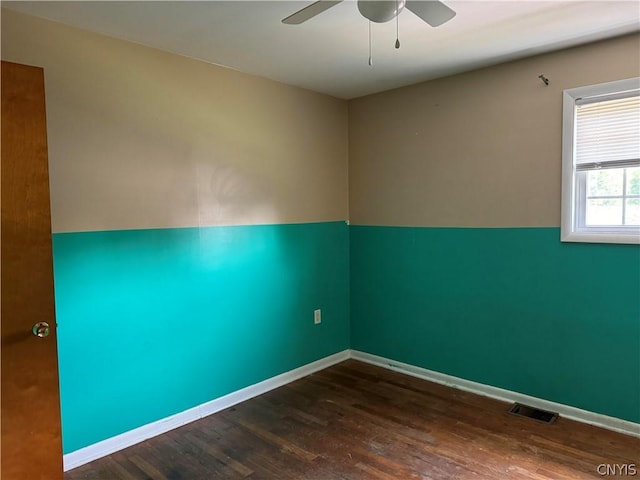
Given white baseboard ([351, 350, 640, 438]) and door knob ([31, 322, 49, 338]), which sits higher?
door knob ([31, 322, 49, 338])

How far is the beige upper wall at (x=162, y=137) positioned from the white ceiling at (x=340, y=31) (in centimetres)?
12

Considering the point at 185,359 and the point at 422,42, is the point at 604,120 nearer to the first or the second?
the point at 422,42

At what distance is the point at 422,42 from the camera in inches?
101

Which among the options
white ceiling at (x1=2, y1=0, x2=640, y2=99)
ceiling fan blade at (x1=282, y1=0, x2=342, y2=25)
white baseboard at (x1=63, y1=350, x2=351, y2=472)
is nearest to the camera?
ceiling fan blade at (x1=282, y1=0, x2=342, y2=25)

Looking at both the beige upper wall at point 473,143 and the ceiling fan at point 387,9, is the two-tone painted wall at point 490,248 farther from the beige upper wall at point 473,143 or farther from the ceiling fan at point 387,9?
the ceiling fan at point 387,9

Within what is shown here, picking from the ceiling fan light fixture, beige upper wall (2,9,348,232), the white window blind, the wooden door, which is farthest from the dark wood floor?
the ceiling fan light fixture

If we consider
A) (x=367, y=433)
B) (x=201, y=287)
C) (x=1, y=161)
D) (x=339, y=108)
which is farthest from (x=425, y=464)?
(x=339, y=108)

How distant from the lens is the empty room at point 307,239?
2.15 meters

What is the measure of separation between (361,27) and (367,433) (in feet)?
7.85

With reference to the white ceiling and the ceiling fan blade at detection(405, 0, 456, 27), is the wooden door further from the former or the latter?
the ceiling fan blade at detection(405, 0, 456, 27)

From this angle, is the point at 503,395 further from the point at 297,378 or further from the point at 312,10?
the point at 312,10

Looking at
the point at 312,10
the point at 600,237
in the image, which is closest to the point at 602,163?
the point at 600,237

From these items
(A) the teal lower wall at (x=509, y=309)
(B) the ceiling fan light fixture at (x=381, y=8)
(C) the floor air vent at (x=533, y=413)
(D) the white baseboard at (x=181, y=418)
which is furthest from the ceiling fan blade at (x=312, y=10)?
(C) the floor air vent at (x=533, y=413)

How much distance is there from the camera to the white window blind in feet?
8.34
